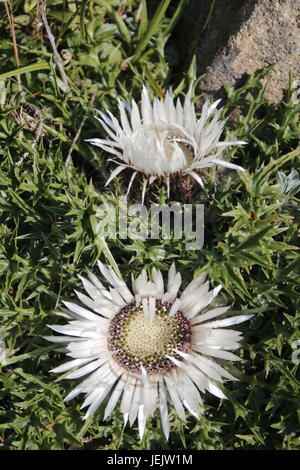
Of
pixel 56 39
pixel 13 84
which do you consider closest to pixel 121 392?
pixel 13 84

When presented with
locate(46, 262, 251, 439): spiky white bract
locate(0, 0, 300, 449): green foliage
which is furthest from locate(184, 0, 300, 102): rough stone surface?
locate(46, 262, 251, 439): spiky white bract

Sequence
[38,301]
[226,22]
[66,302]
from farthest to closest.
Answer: [226,22]
[38,301]
[66,302]

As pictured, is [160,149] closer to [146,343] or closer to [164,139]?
[164,139]

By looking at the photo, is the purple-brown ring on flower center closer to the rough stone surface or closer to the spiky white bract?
the spiky white bract

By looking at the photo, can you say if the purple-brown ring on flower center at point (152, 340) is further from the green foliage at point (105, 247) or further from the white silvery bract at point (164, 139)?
the white silvery bract at point (164, 139)

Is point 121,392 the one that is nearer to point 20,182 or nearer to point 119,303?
point 119,303

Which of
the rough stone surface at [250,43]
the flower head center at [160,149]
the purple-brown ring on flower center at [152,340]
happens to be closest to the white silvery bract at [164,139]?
the flower head center at [160,149]
